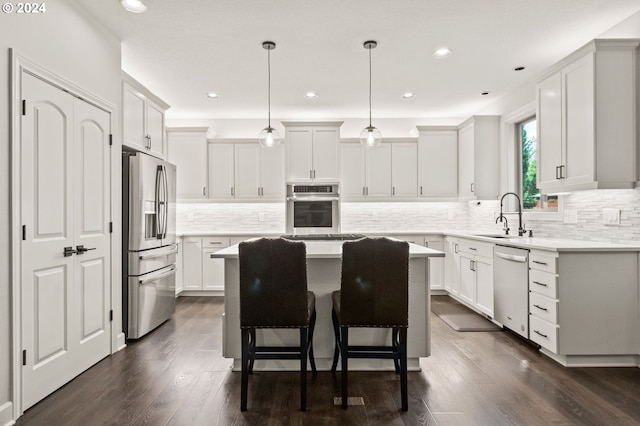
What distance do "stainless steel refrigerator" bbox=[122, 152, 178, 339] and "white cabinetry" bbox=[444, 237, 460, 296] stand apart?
3758 mm

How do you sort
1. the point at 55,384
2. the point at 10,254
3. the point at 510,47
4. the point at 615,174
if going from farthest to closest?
1. the point at 510,47
2. the point at 615,174
3. the point at 55,384
4. the point at 10,254

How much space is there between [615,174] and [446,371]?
209 cm

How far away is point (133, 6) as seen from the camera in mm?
2855

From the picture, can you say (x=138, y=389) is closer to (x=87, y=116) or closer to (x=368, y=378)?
(x=368, y=378)

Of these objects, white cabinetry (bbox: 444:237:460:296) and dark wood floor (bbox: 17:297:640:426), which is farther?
white cabinetry (bbox: 444:237:460:296)

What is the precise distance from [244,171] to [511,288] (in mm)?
4126

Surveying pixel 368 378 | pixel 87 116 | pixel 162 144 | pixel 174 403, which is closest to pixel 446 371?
pixel 368 378

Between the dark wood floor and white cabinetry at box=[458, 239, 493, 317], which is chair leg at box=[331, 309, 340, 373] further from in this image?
white cabinetry at box=[458, 239, 493, 317]

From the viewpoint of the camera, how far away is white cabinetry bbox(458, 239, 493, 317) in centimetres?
414

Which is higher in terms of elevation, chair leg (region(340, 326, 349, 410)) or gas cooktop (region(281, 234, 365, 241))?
gas cooktop (region(281, 234, 365, 241))

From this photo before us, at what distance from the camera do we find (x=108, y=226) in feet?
10.5

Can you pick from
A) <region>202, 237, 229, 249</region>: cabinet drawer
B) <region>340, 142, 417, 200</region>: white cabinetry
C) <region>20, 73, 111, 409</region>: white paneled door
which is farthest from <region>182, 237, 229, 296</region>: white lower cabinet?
<region>20, 73, 111, 409</region>: white paneled door

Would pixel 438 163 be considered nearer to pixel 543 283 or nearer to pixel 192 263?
pixel 543 283

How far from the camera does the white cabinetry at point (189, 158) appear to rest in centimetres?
586
